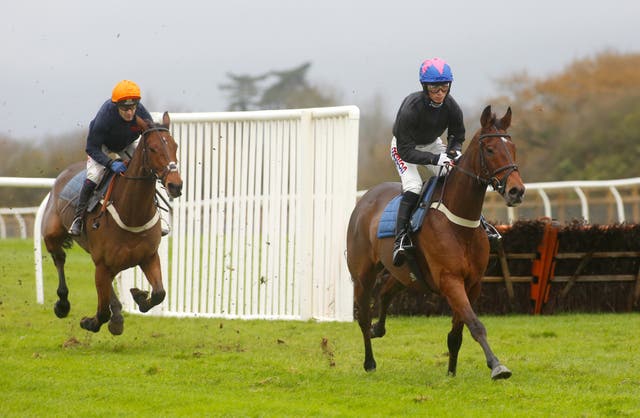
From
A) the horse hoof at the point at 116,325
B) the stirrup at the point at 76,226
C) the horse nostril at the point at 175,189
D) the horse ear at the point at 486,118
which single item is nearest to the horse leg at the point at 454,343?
the horse ear at the point at 486,118

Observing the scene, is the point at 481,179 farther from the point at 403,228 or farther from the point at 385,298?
the point at 385,298

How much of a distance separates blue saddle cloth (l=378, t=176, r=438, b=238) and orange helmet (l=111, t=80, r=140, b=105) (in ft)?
7.92

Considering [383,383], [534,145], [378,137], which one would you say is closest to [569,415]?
[383,383]

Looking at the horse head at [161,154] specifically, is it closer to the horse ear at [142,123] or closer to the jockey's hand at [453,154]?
the horse ear at [142,123]

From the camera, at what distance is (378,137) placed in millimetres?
30453

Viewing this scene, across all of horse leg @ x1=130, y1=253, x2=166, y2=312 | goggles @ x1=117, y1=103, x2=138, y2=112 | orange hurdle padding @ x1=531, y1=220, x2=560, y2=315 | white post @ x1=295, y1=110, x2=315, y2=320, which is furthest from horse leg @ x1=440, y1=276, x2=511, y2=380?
orange hurdle padding @ x1=531, y1=220, x2=560, y2=315

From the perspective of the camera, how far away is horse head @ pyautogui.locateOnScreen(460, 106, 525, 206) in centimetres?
734

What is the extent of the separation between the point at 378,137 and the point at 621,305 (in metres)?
18.0

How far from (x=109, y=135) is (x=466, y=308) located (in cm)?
400

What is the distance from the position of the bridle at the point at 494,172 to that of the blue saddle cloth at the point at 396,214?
406 millimetres

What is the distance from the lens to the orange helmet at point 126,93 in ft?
31.1

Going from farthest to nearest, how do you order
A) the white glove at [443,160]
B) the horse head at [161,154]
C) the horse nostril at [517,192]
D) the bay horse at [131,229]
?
the bay horse at [131,229] → the horse head at [161,154] → the white glove at [443,160] → the horse nostril at [517,192]

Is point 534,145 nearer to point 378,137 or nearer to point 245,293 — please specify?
point 378,137

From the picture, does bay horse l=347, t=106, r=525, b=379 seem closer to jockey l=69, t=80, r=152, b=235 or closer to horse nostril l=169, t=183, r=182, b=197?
horse nostril l=169, t=183, r=182, b=197
